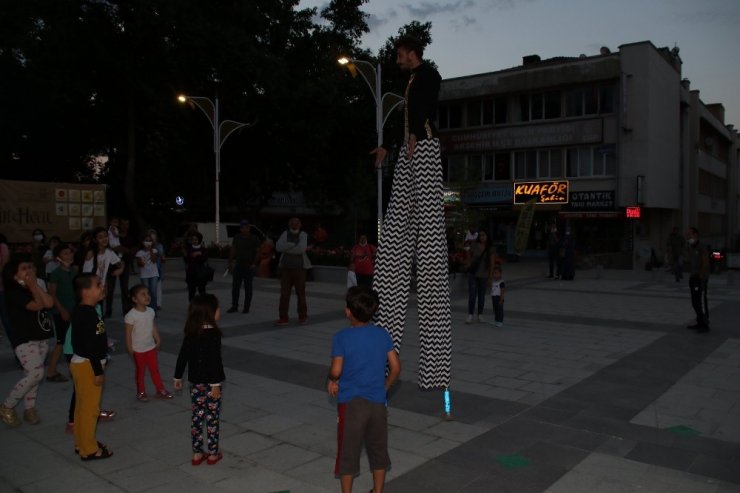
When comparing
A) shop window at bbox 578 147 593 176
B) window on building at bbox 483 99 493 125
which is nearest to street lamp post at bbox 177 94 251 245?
window on building at bbox 483 99 493 125

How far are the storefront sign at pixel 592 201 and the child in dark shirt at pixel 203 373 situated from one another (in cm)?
3074

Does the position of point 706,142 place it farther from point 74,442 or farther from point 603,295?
point 74,442

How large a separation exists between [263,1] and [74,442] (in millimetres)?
28334

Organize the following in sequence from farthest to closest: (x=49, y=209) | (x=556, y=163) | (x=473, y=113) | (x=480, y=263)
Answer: (x=473, y=113), (x=556, y=163), (x=49, y=209), (x=480, y=263)

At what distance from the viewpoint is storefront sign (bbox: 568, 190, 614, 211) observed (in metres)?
32.2

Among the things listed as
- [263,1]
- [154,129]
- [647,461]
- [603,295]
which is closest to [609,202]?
[603,295]

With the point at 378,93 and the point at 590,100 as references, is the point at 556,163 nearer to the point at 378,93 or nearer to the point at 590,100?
the point at 590,100

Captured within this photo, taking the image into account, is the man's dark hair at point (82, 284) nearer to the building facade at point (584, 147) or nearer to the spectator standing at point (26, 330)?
the spectator standing at point (26, 330)

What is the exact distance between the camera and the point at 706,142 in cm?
4456

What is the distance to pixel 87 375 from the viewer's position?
4750 millimetres

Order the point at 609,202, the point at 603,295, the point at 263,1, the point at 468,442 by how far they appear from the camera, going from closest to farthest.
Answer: the point at 468,442, the point at 603,295, the point at 263,1, the point at 609,202

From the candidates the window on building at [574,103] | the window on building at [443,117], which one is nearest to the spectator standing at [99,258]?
the window on building at [574,103]

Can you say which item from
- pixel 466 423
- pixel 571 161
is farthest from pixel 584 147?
pixel 466 423

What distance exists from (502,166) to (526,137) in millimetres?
2169
